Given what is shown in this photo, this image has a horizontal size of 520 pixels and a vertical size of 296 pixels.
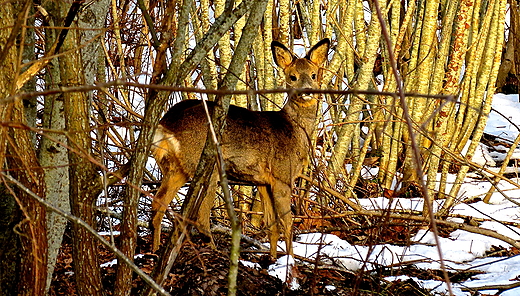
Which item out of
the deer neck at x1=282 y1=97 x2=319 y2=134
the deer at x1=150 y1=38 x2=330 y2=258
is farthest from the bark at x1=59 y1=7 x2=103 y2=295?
the deer neck at x1=282 y1=97 x2=319 y2=134

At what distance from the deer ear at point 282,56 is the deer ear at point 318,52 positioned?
17 centimetres

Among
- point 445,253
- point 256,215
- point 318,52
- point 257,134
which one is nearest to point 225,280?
point 257,134

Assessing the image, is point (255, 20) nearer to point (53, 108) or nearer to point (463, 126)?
point (53, 108)

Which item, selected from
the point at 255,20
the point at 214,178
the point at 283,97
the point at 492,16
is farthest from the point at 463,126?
the point at 255,20

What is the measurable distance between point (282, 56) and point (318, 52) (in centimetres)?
34

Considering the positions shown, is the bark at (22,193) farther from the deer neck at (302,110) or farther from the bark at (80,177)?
the deer neck at (302,110)

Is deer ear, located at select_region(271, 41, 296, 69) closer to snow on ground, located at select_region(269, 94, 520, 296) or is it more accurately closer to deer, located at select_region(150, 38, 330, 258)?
deer, located at select_region(150, 38, 330, 258)

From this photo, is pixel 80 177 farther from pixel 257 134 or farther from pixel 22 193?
pixel 257 134

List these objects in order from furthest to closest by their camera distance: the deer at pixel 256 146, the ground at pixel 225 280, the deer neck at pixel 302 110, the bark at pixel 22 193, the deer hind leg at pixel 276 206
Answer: the deer neck at pixel 302 110
the deer hind leg at pixel 276 206
the deer at pixel 256 146
the ground at pixel 225 280
the bark at pixel 22 193

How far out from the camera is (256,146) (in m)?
6.09

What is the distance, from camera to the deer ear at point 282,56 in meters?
6.55

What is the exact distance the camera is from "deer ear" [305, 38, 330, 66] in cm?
655

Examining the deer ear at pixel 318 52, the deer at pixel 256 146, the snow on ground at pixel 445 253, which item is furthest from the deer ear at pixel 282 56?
the snow on ground at pixel 445 253

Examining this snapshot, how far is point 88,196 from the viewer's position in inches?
133
